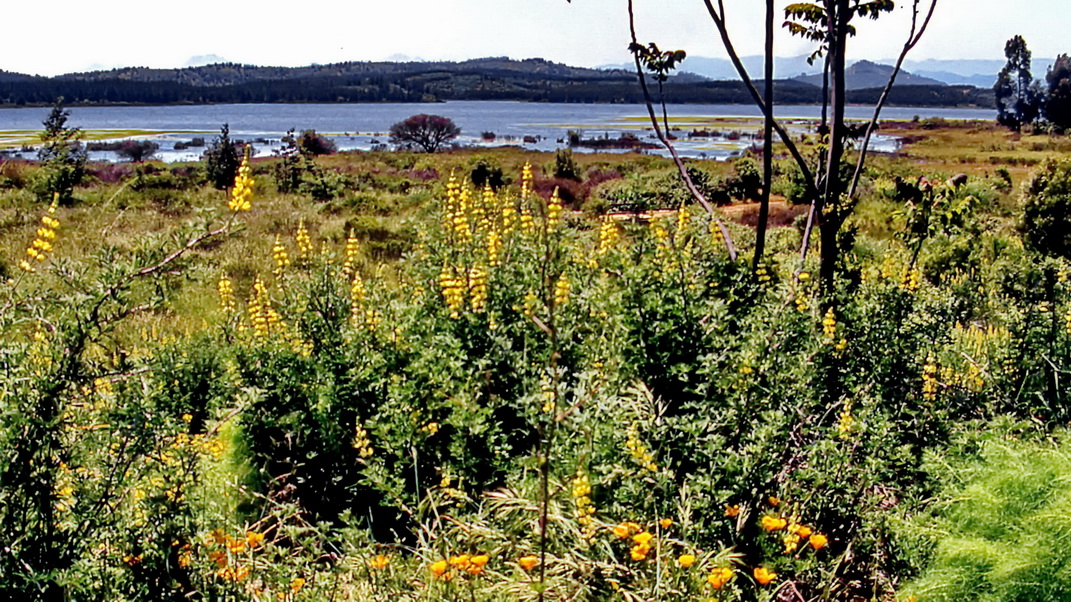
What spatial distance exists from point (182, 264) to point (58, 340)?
434 mm

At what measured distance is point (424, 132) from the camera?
181 ft

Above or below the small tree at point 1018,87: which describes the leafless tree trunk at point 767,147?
below

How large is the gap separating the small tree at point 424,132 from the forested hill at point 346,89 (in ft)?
313

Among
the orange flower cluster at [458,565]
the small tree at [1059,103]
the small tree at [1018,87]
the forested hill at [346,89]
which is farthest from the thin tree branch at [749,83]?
the forested hill at [346,89]

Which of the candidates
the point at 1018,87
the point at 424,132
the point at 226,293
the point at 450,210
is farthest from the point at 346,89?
the point at 450,210

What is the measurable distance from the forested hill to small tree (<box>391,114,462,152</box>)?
95.3m

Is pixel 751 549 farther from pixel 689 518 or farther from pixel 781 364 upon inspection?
pixel 781 364

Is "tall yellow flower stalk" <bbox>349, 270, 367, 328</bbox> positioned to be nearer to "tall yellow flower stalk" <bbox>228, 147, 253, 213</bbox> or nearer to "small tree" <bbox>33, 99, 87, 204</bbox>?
"tall yellow flower stalk" <bbox>228, 147, 253, 213</bbox>

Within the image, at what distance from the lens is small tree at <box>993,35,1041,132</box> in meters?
76.1

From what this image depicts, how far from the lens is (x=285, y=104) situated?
528 ft

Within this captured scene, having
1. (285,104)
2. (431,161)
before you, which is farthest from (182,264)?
(285,104)

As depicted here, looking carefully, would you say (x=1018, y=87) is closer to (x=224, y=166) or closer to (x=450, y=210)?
(x=224, y=166)

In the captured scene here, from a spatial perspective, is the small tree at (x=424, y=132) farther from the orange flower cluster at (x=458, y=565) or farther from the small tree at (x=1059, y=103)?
the orange flower cluster at (x=458, y=565)

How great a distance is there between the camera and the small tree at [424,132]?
54.8 m
